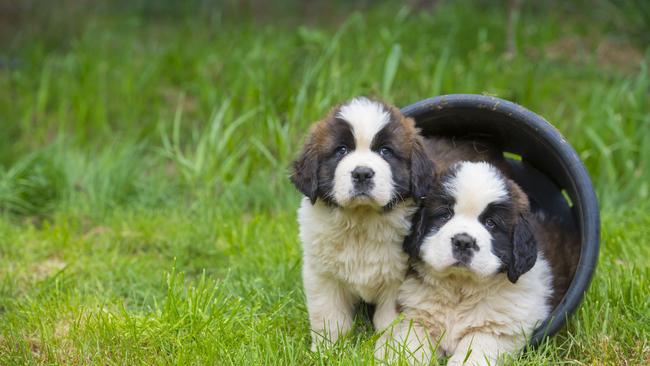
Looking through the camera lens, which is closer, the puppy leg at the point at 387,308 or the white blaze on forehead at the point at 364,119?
the white blaze on forehead at the point at 364,119

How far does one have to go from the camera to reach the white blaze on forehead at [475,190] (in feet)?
12.4

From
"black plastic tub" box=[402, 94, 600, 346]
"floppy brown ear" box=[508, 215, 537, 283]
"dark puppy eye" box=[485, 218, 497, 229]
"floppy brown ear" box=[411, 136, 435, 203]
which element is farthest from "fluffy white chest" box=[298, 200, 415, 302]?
"black plastic tub" box=[402, 94, 600, 346]

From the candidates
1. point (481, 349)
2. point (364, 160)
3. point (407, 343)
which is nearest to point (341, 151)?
point (364, 160)

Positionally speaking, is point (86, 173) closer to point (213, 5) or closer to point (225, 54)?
point (225, 54)

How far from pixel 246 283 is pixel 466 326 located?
1269mm

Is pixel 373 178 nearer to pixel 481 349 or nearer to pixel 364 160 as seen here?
pixel 364 160

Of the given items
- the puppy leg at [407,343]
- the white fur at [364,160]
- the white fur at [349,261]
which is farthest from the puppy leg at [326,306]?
the white fur at [364,160]

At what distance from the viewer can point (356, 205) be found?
3.76 m

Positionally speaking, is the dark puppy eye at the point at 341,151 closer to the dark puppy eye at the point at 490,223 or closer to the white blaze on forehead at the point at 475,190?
the white blaze on forehead at the point at 475,190

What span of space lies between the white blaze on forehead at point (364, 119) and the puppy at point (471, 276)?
39cm

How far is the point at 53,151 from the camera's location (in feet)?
22.1

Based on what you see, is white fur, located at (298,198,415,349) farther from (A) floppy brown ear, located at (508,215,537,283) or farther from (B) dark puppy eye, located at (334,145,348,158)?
(A) floppy brown ear, located at (508,215,537,283)

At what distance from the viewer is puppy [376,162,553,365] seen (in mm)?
3736

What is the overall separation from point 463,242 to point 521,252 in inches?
11.4
